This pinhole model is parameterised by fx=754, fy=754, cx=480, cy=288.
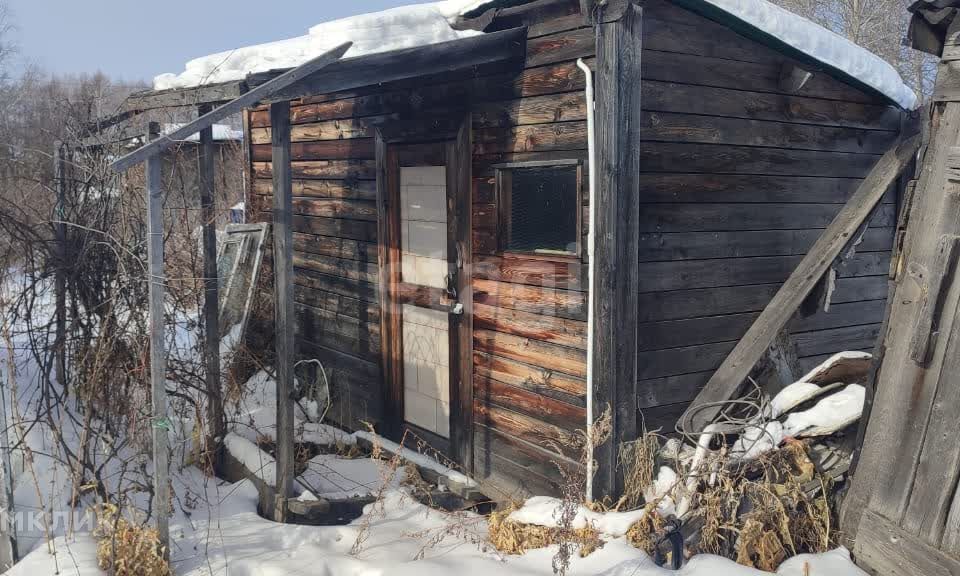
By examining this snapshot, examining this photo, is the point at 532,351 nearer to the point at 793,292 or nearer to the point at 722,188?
the point at 722,188

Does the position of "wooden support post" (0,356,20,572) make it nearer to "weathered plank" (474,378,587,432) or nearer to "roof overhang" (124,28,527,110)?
"roof overhang" (124,28,527,110)

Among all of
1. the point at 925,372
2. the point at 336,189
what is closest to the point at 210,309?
the point at 336,189

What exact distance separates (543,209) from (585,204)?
37cm

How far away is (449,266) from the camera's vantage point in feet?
18.0

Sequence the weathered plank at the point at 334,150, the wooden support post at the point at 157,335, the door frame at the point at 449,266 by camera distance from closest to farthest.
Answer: the wooden support post at the point at 157,335
the door frame at the point at 449,266
the weathered plank at the point at 334,150

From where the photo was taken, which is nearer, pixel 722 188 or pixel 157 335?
pixel 157 335

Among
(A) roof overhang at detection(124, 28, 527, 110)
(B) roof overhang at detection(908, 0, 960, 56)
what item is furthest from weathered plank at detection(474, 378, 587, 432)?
(B) roof overhang at detection(908, 0, 960, 56)

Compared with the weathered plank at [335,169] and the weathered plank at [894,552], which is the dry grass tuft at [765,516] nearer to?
the weathered plank at [894,552]

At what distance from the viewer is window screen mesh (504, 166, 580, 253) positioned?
456 centimetres

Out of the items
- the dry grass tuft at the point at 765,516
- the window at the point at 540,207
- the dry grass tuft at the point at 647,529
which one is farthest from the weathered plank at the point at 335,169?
the dry grass tuft at the point at 765,516

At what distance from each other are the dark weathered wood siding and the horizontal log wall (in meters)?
0.01

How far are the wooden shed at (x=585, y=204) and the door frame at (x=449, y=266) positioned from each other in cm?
2

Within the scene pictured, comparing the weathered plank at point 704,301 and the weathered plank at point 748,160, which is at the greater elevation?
the weathered plank at point 748,160

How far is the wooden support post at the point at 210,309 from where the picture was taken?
5602 mm
